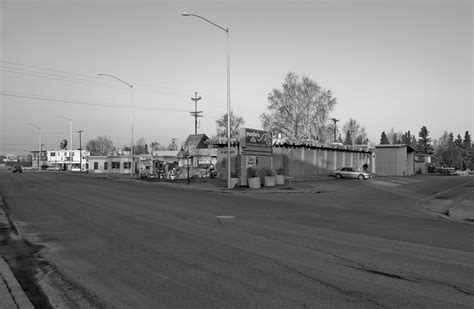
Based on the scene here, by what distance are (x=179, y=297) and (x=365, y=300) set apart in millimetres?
2510

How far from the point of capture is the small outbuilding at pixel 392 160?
71.9 meters

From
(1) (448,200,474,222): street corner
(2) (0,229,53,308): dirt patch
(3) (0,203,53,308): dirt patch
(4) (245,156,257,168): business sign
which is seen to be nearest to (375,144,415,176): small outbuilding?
(4) (245,156,257,168): business sign

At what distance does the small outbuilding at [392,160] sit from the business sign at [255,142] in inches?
1581

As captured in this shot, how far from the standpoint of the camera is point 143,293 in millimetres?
6062

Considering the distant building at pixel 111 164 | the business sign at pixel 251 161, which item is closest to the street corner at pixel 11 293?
the business sign at pixel 251 161

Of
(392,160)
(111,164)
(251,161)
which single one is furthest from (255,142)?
(111,164)

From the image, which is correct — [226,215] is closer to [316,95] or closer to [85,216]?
[85,216]

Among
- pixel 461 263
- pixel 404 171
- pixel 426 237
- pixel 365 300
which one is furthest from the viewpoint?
pixel 404 171

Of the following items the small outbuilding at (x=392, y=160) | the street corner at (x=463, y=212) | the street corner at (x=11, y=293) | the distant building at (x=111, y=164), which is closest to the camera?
the street corner at (x=11, y=293)

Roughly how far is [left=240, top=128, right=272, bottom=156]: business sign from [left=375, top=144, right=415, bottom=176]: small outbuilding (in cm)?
4016

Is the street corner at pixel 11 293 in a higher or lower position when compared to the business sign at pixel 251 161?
lower

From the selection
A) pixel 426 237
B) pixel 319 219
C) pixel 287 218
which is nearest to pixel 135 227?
pixel 287 218

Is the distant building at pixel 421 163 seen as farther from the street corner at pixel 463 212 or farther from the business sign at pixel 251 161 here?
the street corner at pixel 463 212

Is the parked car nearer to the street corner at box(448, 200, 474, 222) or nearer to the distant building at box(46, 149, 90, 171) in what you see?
the street corner at box(448, 200, 474, 222)
